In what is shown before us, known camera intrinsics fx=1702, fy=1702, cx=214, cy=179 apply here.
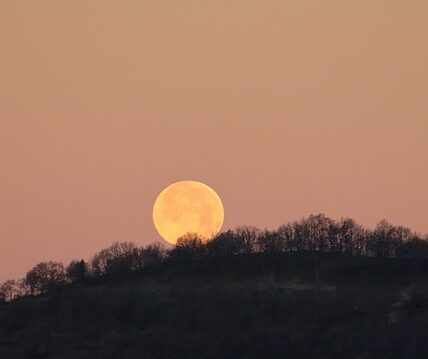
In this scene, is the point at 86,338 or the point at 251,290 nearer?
the point at 86,338

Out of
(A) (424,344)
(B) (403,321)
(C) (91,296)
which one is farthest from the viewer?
(C) (91,296)

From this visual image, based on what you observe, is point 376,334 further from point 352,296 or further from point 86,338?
point 86,338

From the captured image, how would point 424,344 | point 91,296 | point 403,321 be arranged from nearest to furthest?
point 424,344 → point 403,321 → point 91,296

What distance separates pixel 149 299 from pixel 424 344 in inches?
1536

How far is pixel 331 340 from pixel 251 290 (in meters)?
24.4

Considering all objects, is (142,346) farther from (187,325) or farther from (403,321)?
(403,321)

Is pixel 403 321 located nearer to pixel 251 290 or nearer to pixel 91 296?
pixel 251 290

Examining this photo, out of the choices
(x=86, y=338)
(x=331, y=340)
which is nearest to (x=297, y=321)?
(x=331, y=340)

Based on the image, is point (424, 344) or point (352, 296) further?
point (352, 296)

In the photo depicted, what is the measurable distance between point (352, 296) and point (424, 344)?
2404cm

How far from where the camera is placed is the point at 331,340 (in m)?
174

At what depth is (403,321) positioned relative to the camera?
181 metres

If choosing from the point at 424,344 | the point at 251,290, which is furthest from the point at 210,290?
the point at 424,344

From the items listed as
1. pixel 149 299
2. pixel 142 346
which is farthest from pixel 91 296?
pixel 142 346
